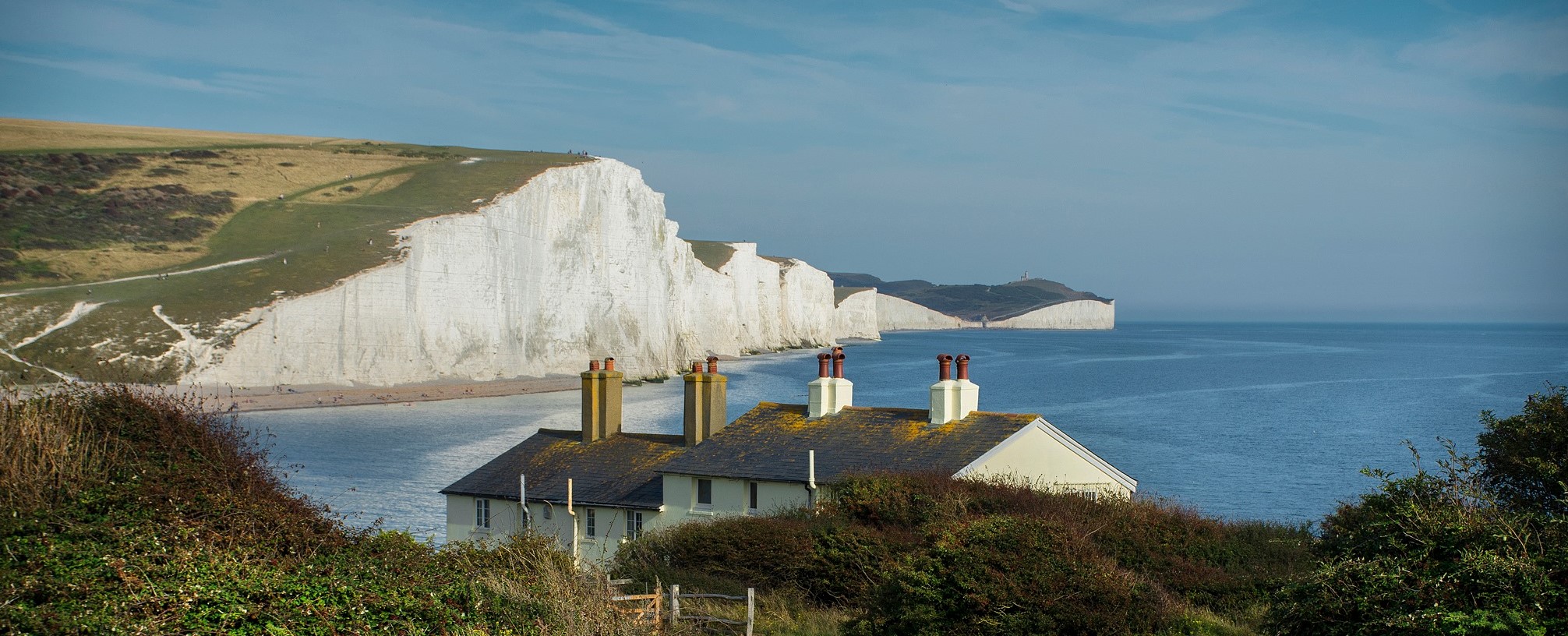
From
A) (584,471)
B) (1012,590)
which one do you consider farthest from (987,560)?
(584,471)

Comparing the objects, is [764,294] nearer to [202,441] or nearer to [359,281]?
[359,281]

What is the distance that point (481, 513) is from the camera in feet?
80.3

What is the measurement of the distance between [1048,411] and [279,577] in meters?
64.8

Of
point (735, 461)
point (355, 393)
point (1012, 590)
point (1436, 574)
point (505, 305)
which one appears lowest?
point (355, 393)

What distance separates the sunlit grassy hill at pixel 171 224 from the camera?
6906 cm

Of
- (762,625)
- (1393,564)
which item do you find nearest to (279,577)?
(762,625)

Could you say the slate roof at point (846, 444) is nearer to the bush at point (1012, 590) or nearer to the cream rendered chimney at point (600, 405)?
the cream rendered chimney at point (600, 405)

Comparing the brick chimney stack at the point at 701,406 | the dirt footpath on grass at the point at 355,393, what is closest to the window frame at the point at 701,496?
the brick chimney stack at the point at 701,406

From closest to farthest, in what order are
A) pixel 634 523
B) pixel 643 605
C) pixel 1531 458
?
pixel 1531 458
pixel 643 605
pixel 634 523

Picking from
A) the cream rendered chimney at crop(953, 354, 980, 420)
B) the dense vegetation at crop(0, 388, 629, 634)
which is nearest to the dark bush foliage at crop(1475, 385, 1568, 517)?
the dense vegetation at crop(0, 388, 629, 634)

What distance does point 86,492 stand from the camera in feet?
31.9

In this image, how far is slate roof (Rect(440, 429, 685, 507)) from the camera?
2281 cm

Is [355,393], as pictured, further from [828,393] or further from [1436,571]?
[1436,571]

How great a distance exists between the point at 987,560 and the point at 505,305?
77845 millimetres
